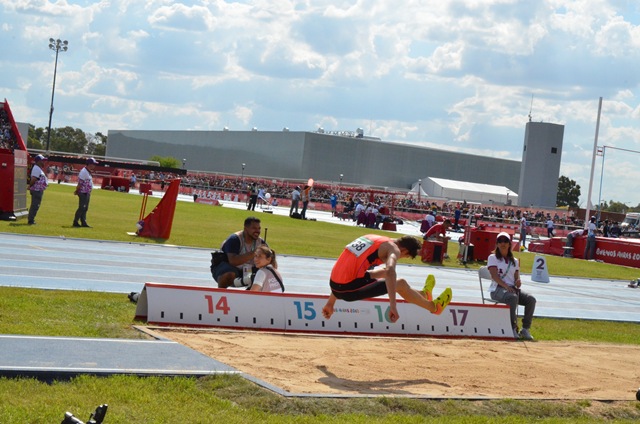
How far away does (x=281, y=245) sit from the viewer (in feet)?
85.0

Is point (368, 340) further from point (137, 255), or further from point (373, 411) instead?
point (137, 255)

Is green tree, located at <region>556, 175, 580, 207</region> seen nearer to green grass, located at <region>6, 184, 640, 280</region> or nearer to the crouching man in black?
green grass, located at <region>6, 184, 640, 280</region>

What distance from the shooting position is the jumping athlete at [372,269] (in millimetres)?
8961

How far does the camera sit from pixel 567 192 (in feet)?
460

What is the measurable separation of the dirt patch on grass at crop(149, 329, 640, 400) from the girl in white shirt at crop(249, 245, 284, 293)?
44.5 inches

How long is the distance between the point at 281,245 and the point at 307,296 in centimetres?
1453

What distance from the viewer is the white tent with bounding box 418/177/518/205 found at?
97.5 m

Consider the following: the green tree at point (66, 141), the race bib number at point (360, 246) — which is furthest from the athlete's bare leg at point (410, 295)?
the green tree at point (66, 141)

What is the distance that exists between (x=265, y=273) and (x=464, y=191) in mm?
89007

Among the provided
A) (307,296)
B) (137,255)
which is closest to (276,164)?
(137,255)

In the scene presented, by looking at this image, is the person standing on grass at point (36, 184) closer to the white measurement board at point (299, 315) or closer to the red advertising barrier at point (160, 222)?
the red advertising barrier at point (160, 222)

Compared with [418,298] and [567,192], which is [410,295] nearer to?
[418,298]

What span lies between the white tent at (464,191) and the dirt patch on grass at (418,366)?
85.5 metres

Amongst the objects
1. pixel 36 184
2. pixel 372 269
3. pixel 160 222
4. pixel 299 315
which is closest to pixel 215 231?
pixel 160 222
